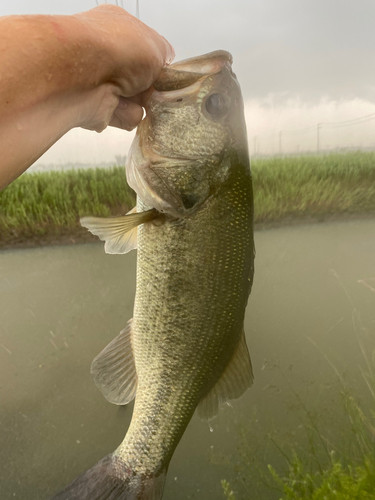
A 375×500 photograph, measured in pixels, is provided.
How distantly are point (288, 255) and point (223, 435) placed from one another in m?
1.09

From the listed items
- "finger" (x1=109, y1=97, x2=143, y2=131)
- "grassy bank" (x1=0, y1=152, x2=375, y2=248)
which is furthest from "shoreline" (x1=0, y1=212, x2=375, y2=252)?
"finger" (x1=109, y1=97, x2=143, y2=131)

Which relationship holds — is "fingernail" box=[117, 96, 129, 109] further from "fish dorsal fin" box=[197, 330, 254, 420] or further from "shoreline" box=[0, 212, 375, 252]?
"shoreline" box=[0, 212, 375, 252]

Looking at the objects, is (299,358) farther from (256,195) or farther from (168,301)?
(168,301)

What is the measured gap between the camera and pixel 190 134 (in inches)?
23.0

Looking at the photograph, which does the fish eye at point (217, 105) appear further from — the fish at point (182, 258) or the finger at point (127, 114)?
the finger at point (127, 114)

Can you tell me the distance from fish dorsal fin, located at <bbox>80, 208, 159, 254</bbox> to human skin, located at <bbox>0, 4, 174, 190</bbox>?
6.4 inches

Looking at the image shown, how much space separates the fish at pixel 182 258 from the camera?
583 millimetres

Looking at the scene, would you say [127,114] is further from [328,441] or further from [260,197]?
[328,441]

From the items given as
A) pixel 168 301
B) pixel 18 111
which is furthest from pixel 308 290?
pixel 18 111

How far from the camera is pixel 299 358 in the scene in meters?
1.68

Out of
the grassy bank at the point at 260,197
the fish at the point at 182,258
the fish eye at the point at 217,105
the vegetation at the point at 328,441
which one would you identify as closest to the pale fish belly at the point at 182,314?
the fish at the point at 182,258

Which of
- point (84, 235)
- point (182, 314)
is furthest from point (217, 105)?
point (84, 235)

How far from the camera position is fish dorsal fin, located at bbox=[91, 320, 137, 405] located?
27.3 inches

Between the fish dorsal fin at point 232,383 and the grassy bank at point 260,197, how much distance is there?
4.50ft
